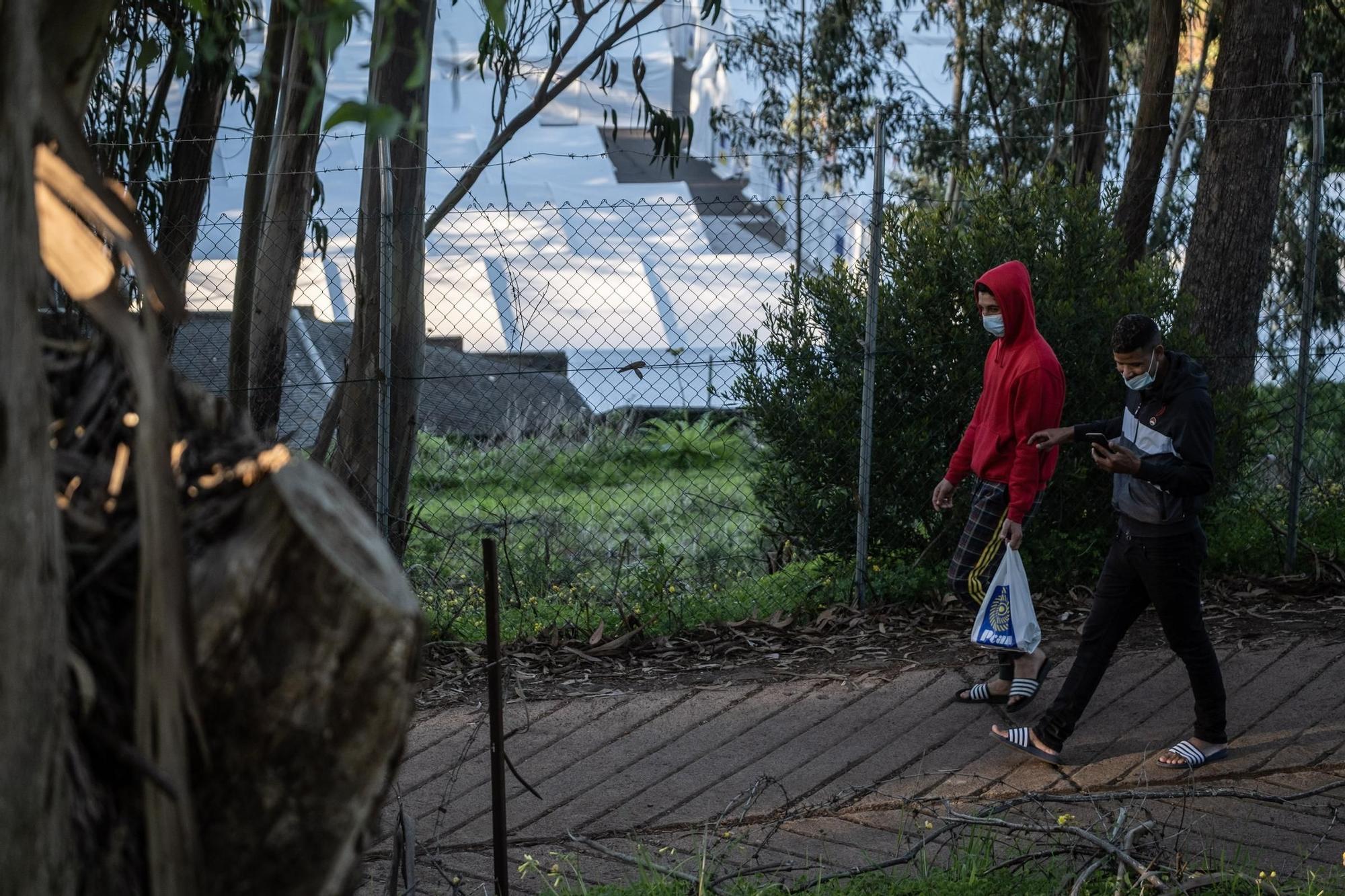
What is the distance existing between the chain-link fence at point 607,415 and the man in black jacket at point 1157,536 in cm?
212

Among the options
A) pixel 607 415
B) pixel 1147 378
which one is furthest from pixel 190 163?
pixel 1147 378

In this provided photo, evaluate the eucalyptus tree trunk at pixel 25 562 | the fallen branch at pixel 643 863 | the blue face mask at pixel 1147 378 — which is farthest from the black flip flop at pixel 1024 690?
the eucalyptus tree trunk at pixel 25 562

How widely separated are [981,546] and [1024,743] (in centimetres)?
91

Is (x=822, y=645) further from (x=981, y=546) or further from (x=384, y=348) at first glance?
(x=384, y=348)

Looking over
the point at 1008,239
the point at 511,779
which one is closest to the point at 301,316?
the point at 1008,239

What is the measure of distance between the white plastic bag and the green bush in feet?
5.26

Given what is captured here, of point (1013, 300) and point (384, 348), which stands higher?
point (1013, 300)

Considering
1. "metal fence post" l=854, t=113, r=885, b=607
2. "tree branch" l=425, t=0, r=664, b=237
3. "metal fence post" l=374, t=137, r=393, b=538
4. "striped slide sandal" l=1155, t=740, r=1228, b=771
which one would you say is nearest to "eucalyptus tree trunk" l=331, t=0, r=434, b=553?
"metal fence post" l=374, t=137, r=393, b=538

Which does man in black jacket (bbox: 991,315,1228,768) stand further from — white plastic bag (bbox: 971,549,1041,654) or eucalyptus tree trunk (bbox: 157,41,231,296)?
eucalyptus tree trunk (bbox: 157,41,231,296)

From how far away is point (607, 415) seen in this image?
41.4 feet

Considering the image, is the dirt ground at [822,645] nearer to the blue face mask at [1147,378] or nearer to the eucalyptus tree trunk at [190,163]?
the blue face mask at [1147,378]

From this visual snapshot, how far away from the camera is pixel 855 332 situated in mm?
7078

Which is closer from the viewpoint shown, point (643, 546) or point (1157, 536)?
point (1157, 536)

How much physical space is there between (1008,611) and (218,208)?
1422 centimetres
